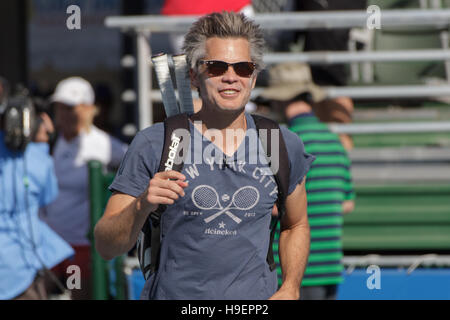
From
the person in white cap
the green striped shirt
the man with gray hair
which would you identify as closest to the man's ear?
the man with gray hair

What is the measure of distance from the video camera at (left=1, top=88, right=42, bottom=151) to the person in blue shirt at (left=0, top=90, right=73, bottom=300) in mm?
64

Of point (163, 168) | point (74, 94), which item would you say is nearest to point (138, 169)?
point (163, 168)

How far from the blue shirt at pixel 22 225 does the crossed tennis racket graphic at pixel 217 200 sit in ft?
8.37

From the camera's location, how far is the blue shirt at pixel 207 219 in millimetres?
3191

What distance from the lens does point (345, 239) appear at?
6.29m

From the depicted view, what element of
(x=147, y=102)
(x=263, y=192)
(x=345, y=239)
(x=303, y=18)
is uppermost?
(x=303, y=18)

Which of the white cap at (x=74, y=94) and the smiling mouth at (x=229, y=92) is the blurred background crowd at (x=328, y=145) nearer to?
the white cap at (x=74, y=94)

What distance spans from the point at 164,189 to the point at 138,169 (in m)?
0.31

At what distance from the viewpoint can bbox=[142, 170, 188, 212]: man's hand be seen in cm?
292

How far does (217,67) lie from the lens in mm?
3260

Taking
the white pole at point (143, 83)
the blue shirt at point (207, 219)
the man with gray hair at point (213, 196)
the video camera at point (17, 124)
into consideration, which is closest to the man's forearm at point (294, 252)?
the man with gray hair at point (213, 196)
